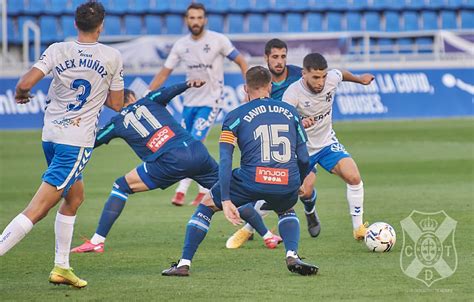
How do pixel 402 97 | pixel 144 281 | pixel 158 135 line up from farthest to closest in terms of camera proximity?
pixel 402 97
pixel 158 135
pixel 144 281

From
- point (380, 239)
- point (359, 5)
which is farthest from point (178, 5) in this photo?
point (380, 239)

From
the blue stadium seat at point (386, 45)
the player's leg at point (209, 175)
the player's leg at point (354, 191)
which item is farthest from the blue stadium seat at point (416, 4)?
the player's leg at point (209, 175)

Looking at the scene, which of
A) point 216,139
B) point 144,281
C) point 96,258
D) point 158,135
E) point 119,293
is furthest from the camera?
point 216,139

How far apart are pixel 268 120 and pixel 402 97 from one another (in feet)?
68.5

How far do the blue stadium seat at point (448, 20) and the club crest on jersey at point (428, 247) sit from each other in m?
25.2

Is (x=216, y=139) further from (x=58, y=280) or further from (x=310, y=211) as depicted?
(x=58, y=280)

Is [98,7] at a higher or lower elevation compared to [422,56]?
higher

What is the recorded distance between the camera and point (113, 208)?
10273 mm

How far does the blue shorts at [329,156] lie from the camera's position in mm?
10812

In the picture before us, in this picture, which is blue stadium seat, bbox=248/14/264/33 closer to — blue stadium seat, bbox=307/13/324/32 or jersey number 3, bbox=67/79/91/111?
blue stadium seat, bbox=307/13/324/32

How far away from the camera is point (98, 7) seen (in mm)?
8055

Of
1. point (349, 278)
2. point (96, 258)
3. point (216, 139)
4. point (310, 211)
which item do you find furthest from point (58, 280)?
point (216, 139)

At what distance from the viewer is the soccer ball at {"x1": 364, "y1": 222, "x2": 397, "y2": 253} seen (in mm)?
9688

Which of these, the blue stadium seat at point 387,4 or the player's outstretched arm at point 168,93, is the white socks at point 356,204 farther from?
the blue stadium seat at point 387,4
